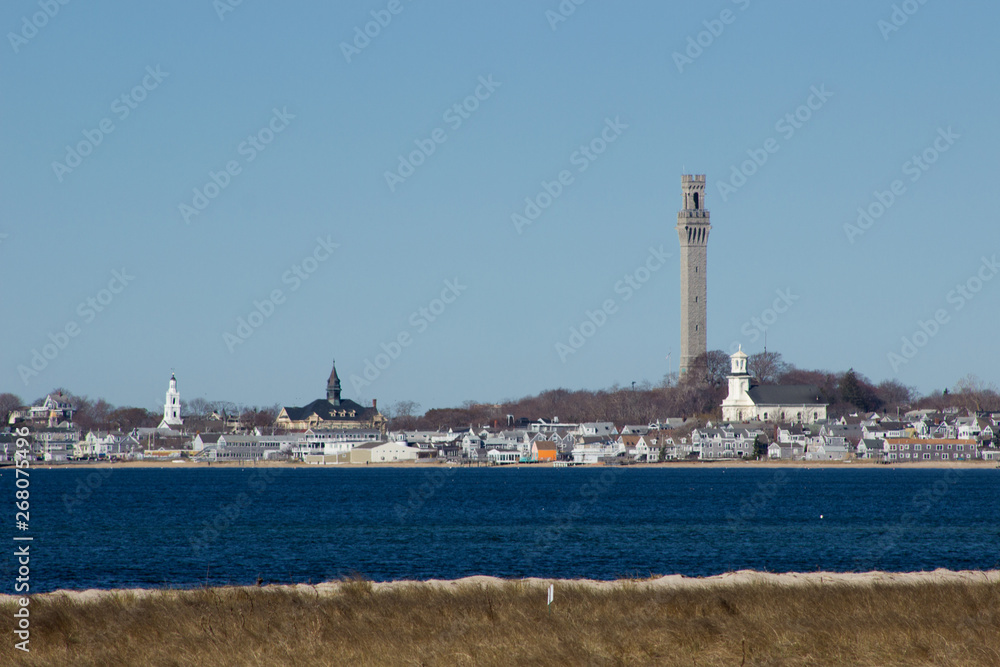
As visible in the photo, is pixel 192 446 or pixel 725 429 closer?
pixel 725 429

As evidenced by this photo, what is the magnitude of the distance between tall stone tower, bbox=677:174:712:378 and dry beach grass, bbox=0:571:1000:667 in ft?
549

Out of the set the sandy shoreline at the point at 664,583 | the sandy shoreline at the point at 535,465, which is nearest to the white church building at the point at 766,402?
the sandy shoreline at the point at 535,465

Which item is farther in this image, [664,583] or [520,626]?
[664,583]

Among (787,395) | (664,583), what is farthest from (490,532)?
(787,395)

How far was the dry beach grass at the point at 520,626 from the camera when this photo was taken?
1786 cm

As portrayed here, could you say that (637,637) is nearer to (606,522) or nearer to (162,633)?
(162,633)

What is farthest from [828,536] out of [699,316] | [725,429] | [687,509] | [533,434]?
[699,316]

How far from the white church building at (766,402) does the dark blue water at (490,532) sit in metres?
76.9

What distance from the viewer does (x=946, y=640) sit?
1836 centimetres

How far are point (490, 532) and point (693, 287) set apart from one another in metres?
143

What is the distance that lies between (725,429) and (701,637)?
151 meters

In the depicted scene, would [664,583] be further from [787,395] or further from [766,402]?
[787,395]

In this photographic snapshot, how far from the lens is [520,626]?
19812 millimetres

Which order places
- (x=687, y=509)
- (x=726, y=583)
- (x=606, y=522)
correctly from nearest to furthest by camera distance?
(x=726, y=583) → (x=606, y=522) → (x=687, y=509)
